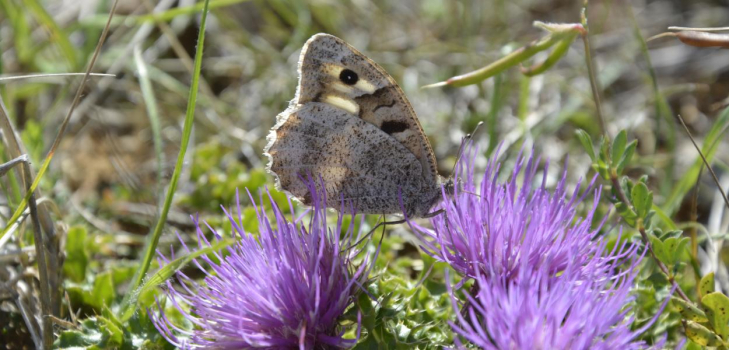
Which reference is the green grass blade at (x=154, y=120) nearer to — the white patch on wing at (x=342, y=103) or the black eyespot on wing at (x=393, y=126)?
the white patch on wing at (x=342, y=103)

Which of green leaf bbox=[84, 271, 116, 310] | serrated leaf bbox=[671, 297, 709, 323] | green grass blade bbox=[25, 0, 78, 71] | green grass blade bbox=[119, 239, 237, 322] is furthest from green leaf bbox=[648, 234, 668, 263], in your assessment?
green grass blade bbox=[25, 0, 78, 71]

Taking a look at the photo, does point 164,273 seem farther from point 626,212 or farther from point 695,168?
point 695,168

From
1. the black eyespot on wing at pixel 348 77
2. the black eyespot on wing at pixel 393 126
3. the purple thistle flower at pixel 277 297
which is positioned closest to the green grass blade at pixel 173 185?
the purple thistle flower at pixel 277 297

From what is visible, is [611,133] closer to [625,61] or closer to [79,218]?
[625,61]

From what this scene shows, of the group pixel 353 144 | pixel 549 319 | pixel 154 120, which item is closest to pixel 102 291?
pixel 154 120

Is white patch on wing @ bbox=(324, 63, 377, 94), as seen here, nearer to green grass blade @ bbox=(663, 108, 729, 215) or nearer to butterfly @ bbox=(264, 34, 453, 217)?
butterfly @ bbox=(264, 34, 453, 217)
